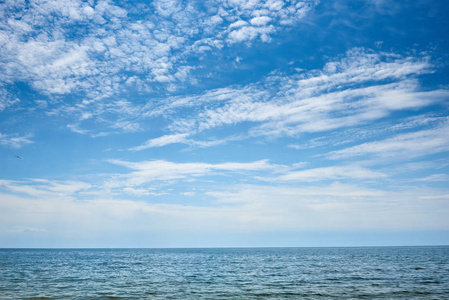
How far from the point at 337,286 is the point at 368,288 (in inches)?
123

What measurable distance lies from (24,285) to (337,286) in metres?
35.0

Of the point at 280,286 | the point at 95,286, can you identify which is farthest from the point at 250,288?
the point at 95,286

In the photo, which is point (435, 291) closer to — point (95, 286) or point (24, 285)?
point (95, 286)

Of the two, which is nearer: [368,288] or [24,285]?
[368,288]

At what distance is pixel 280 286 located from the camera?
3453 centimetres

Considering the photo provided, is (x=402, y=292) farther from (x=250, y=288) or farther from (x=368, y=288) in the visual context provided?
(x=250, y=288)

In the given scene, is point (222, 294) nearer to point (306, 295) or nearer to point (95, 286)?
point (306, 295)

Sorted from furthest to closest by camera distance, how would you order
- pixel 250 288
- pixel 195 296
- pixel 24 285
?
pixel 24 285 < pixel 250 288 < pixel 195 296

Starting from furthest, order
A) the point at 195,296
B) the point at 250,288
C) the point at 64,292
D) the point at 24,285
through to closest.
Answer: the point at 24,285
the point at 250,288
the point at 64,292
the point at 195,296

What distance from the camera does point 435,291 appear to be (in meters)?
30.4

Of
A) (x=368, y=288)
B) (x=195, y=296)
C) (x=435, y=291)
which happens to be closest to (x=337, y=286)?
(x=368, y=288)

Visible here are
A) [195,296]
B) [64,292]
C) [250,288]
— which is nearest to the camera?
[195,296]

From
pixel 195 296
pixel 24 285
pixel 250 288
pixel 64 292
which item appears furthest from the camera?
pixel 24 285

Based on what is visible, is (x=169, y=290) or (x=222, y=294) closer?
(x=222, y=294)
